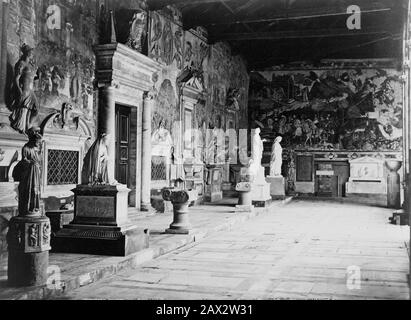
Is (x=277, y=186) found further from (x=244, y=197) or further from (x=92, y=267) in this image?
(x=92, y=267)

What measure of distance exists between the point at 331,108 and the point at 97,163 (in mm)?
17651

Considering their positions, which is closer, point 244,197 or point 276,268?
point 276,268

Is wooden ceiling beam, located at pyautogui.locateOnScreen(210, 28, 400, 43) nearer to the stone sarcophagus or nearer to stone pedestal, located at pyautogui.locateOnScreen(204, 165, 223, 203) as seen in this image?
stone pedestal, located at pyautogui.locateOnScreen(204, 165, 223, 203)

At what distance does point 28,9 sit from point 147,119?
4916 mm

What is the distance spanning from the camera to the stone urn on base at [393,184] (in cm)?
1565

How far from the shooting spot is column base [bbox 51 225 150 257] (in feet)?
23.0

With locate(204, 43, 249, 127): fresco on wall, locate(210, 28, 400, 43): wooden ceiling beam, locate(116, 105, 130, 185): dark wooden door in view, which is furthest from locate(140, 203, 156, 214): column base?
locate(210, 28, 400, 43): wooden ceiling beam

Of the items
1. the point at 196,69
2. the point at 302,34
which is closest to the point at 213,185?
the point at 196,69

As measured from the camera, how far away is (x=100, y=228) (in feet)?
23.7

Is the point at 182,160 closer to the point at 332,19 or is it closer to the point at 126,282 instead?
the point at 332,19

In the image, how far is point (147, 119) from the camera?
41.7ft

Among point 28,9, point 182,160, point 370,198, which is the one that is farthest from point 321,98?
point 28,9

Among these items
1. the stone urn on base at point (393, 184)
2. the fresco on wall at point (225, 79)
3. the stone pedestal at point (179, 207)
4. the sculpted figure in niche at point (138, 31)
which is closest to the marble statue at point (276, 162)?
the fresco on wall at point (225, 79)

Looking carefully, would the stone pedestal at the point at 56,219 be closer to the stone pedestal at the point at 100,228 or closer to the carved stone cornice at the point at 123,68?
the stone pedestal at the point at 100,228
